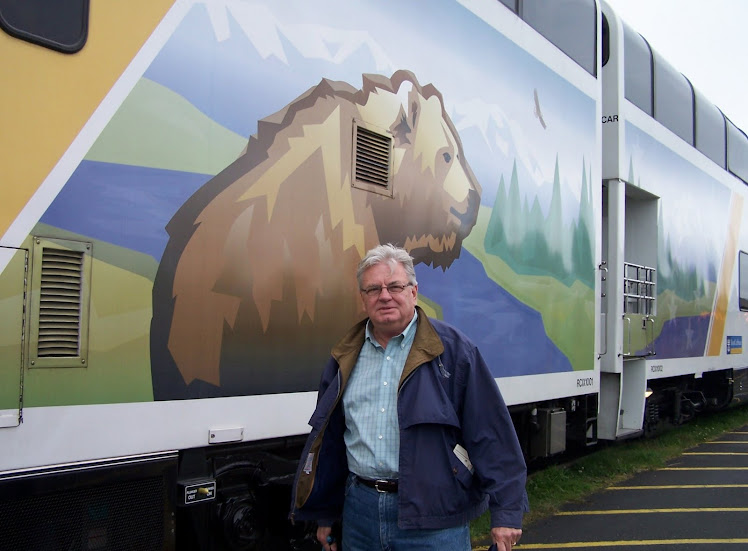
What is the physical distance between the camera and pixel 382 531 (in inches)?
88.6

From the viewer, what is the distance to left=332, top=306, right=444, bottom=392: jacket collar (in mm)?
2264

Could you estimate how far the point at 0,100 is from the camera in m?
2.21

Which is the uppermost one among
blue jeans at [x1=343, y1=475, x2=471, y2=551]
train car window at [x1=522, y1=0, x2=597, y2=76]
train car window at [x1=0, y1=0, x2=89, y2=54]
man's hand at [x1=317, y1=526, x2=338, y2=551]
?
train car window at [x1=522, y1=0, x2=597, y2=76]

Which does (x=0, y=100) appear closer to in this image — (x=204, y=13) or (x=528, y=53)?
(x=204, y=13)

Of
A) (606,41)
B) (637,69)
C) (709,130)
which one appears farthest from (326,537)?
(709,130)

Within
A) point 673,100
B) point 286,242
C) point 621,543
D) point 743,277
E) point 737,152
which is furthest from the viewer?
point 743,277

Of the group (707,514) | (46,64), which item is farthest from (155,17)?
(707,514)

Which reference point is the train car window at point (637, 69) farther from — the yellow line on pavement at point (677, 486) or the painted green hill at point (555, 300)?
the yellow line on pavement at point (677, 486)

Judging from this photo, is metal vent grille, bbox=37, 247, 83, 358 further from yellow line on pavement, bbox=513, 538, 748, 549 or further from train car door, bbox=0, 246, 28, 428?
yellow line on pavement, bbox=513, 538, 748, 549

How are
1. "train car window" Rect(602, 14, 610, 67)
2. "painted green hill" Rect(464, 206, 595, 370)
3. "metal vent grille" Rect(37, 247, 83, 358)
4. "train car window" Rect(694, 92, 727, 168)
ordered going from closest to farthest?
"metal vent grille" Rect(37, 247, 83, 358)
"painted green hill" Rect(464, 206, 595, 370)
"train car window" Rect(602, 14, 610, 67)
"train car window" Rect(694, 92, 727, 168)

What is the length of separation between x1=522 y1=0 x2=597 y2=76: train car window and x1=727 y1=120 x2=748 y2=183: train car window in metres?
4.41

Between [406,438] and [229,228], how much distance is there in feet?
3.76

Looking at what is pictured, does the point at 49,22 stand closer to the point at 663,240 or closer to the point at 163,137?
the point at 163,137

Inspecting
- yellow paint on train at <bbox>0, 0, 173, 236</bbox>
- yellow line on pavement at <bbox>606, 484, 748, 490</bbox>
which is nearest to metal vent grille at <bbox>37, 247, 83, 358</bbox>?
yellow paint on train at <bbox>0, 0, 173, 236</bbox>
